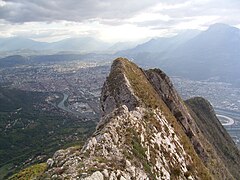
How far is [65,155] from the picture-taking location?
24.1 metres

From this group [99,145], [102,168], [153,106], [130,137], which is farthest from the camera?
[153,106]

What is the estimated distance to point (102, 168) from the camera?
67.2 feet

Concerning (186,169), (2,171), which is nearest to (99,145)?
(186,169)

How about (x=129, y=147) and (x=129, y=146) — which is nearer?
(x=129, y=147)

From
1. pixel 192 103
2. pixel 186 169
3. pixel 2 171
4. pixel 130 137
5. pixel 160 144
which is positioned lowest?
pixel 2 171

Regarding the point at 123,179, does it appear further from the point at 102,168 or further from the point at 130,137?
the point at 130,137

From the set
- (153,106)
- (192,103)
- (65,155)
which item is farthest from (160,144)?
(192,103)

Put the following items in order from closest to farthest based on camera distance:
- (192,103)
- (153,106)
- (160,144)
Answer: (160,144) → (153,106) → (192,103)

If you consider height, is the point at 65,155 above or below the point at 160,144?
above

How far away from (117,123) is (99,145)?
460cm

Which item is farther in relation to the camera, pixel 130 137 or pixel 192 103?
pixel 192 103

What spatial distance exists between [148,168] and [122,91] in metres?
16.1

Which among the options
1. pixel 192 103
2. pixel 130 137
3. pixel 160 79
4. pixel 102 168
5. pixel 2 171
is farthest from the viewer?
pixel 2 171

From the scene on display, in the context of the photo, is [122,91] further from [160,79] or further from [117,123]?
[160,79]
